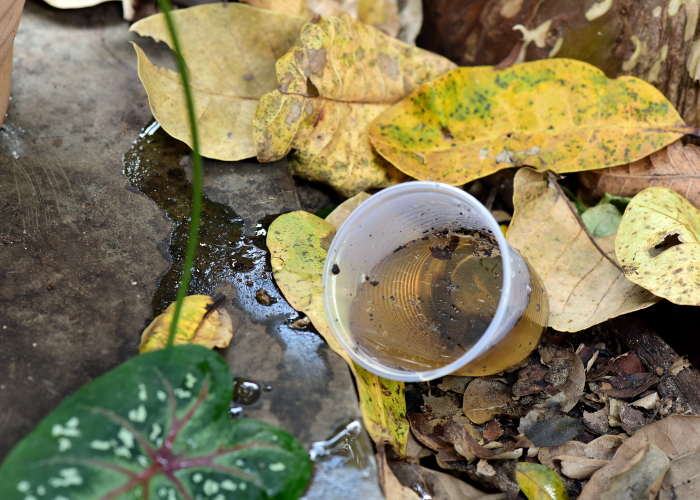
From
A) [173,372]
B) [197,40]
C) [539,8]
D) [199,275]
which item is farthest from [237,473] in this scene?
[539,8]

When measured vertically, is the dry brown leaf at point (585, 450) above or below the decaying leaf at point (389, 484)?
below

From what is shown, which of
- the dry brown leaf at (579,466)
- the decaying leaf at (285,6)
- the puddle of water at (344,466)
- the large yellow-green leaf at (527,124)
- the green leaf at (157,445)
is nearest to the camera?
the green leaf at (157,445)

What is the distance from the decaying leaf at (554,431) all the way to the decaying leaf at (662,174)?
0.86 m

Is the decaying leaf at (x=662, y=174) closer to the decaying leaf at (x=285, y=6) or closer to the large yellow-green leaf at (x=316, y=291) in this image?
the large yellow-green leaf at (x=316, y=291)

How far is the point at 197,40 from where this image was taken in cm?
177

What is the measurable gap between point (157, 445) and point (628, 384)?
4.35 ft

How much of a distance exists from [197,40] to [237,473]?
1.46 m

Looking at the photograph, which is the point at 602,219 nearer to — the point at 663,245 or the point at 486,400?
A: the point at 663,245

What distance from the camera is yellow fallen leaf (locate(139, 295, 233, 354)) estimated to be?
1180 millimetres

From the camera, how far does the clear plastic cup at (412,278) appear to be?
4.05 ft

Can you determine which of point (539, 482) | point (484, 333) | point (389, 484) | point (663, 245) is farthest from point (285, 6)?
point (539, 482)

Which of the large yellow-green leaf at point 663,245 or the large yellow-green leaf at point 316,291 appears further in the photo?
the large yellow-green leaf at point 663,245

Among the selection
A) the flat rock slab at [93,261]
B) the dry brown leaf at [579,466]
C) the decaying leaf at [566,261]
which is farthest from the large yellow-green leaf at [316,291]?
the decaying leaf at [566,261]

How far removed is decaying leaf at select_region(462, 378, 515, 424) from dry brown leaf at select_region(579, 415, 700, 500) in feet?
0.94
